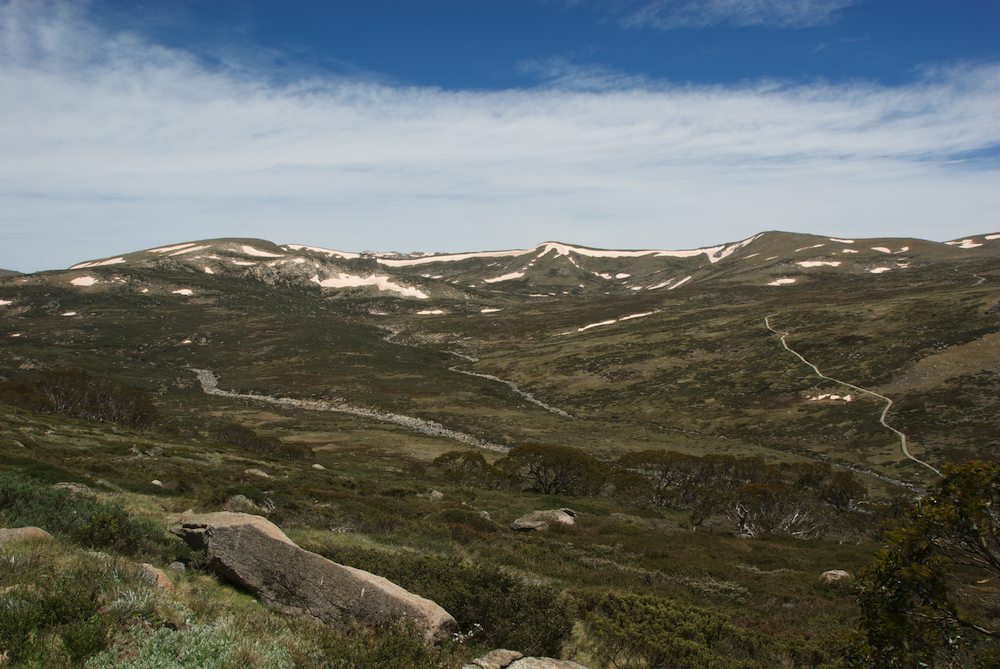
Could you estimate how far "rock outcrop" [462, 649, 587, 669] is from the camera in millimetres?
8406

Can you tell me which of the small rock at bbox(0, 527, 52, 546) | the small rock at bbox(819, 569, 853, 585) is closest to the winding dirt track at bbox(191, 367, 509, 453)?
the small rock at bbox(819, 569, 853, 585)

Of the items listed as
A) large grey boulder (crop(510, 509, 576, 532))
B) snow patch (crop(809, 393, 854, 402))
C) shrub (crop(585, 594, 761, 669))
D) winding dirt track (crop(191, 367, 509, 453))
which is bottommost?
winding dirt track (crop(191, 367, 509, 453))

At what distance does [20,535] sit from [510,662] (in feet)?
27.0

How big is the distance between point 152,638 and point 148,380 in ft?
360

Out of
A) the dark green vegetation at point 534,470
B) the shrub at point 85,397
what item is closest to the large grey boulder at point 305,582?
the dark green vegetation at point 534,470

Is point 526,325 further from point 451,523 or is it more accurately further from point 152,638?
point 152,638

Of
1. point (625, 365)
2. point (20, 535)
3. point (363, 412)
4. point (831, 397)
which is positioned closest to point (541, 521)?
point (20, 535)

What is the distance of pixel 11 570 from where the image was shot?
24.1 feet

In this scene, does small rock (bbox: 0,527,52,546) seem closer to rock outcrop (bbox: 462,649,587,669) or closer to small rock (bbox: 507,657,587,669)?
rock outcrop (bbox: 462,649,587,669)

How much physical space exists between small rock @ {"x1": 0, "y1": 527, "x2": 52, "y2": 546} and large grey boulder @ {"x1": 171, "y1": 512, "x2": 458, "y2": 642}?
102 inches

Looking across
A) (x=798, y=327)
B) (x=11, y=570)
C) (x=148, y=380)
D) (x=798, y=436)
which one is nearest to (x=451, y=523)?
(x=11, y=570)

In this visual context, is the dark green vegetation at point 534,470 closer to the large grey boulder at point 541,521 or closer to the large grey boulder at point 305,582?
the large grey boulder at point 305,582

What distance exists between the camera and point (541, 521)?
1027 inches

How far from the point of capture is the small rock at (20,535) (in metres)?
8.70
